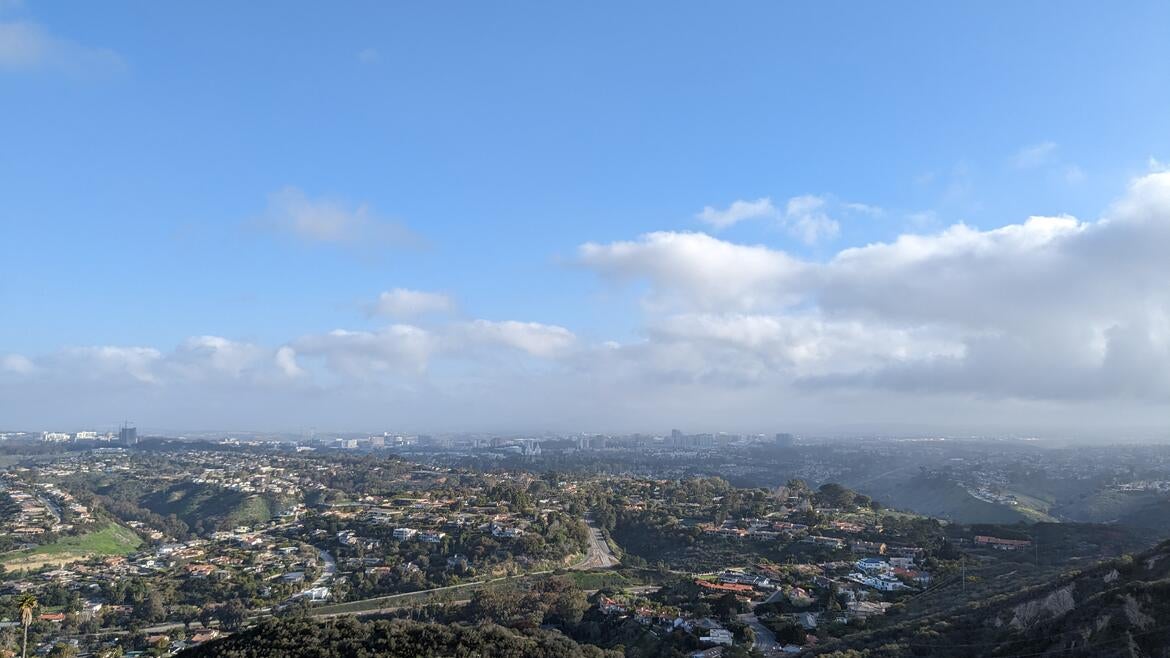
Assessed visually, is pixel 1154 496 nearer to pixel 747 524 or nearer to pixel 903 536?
pixel 903 536

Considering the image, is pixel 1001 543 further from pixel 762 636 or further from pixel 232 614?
pixel 232 614

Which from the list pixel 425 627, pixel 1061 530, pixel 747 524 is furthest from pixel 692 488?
pixel 425 627

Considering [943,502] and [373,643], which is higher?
[373,643]

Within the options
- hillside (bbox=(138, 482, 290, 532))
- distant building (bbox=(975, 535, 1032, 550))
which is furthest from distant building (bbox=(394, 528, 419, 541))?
distant building (bbox=(975, 535, 1032, 550))

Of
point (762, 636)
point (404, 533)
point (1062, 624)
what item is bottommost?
point (404, 533)

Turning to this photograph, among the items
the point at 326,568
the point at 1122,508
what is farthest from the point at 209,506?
the point at 1122,508

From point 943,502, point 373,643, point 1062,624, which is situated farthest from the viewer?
point 943,502

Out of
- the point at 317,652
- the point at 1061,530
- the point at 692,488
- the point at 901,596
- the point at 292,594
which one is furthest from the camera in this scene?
the point at 692,488
